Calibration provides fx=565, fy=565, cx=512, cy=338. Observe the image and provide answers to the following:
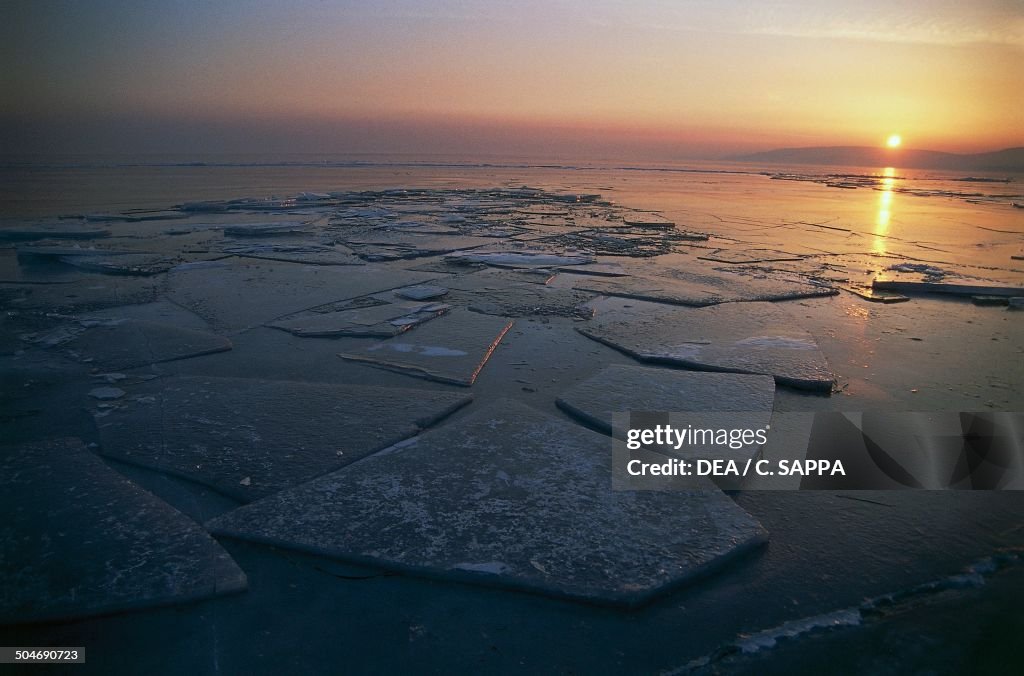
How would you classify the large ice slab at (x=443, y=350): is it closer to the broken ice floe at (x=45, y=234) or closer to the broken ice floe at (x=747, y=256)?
the broken ice floe at (x=747, y=256)

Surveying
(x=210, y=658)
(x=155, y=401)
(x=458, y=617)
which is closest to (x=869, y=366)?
(x=458, y=617)

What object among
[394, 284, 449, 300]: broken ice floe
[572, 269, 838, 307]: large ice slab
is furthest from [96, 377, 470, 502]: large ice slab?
[572, 269, 838, 307]: large ice slab

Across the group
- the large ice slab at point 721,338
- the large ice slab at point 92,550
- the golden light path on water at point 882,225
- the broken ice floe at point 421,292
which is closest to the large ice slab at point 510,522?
the large ice slab at point 92,550

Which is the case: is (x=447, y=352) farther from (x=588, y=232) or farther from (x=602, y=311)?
(x=588, y=232)

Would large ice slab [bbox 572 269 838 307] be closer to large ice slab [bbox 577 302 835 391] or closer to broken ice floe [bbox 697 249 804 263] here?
large ice slab [bbox 577 302 835 391]

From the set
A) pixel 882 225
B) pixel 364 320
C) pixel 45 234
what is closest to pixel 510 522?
pixel 364 320

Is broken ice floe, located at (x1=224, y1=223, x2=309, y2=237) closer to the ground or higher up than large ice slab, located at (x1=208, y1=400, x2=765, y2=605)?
higher up

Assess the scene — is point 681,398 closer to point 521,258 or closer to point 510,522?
point 510,522
